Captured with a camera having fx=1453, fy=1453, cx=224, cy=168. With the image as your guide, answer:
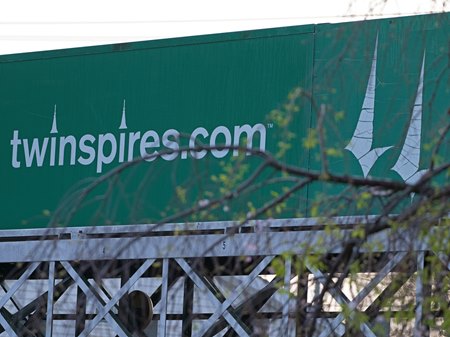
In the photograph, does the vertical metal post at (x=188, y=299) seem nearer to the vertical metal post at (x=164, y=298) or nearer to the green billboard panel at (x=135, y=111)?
the green billboard panel at (x=135, y=111)

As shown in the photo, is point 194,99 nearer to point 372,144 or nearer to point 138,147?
point 138,147

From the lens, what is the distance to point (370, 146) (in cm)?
1667

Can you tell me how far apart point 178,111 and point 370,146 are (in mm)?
2762

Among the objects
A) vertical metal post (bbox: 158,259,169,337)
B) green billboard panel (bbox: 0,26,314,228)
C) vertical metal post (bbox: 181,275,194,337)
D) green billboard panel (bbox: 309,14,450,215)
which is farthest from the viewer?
vertical metal post (bbox: 181,275,194,337)

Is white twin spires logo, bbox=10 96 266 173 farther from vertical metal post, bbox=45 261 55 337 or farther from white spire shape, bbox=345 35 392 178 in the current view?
vertical metal post, bbox=45 261 55 337

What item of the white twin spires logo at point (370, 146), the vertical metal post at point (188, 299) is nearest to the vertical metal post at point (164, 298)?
the vertical metal post at point (188, 299)

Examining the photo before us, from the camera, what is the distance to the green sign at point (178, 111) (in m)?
16.6

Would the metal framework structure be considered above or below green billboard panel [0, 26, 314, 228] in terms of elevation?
below

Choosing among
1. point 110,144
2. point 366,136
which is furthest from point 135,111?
point 366,136

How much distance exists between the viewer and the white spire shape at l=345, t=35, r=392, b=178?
1658cm

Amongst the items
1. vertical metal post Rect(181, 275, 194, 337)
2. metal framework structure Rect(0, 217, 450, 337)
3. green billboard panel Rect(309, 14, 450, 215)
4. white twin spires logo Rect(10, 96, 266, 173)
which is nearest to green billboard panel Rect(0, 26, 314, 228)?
white twin spires logo Rect(10, 96, 266, 173)

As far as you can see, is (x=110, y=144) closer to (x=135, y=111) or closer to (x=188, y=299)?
(x=135, y=111)

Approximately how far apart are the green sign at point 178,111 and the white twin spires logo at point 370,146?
0.6 inches

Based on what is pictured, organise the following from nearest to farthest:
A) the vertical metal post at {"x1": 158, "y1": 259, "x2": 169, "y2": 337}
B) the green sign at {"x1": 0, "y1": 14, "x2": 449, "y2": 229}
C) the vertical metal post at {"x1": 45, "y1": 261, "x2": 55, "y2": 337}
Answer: the vertical metal post at {"x1": 158, "y1": 259, "x2": 169, "y2": 337} < the vertical metal post at {"x1": 45, "y1": 261, "x2": 55, "y2": 337} < the green sign at {"x1": 0, "y1": 14, "x2": 449, "y2": 229}
